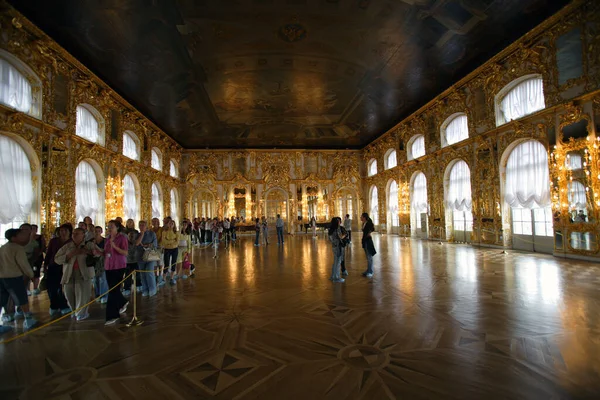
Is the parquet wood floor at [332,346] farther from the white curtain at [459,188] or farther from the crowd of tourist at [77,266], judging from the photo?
the white curtain at [459,188]

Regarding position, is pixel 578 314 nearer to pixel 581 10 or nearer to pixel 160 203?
pixel 581 10

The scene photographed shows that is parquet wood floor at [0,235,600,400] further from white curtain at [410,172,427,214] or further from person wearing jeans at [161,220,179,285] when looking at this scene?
white curtain at [410,172,427,214]

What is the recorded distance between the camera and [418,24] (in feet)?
31.3

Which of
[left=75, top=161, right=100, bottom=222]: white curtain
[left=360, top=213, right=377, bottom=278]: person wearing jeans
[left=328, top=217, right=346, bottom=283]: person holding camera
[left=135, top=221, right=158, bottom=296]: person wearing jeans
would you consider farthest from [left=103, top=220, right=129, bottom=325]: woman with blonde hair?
[left=75, top=161, right=100, bottom=222]: white curtain

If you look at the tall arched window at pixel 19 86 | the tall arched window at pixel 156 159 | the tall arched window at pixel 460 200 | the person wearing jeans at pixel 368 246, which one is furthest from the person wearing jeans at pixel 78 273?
the tall arched window at pixel 156 159

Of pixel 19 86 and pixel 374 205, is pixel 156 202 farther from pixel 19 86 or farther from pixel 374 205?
pixel 374 205

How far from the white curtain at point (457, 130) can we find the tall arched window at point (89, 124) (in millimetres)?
16326

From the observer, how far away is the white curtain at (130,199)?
15.6 meters

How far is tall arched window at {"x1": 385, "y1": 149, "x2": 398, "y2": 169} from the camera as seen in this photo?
70.4ft

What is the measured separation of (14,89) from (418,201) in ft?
60.0

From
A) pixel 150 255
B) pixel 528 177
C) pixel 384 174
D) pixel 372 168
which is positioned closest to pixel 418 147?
pixel 384 174

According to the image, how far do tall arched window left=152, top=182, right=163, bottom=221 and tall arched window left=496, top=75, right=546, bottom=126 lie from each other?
1911 cm

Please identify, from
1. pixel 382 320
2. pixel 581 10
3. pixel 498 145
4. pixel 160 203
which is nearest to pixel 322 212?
pixel 160 203

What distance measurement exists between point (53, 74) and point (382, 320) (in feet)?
40.9
